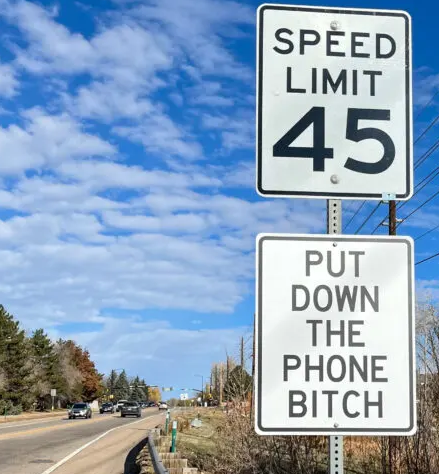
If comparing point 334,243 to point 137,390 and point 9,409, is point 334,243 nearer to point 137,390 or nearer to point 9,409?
point 9,409

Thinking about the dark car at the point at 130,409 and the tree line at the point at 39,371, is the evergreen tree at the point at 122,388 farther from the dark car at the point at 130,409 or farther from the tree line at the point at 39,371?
the dark car at the point at 130,409

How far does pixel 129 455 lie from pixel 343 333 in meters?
19.2

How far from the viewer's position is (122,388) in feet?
566

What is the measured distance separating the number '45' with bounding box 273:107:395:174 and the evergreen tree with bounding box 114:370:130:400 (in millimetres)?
168909

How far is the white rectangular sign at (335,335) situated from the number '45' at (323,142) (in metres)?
0.33

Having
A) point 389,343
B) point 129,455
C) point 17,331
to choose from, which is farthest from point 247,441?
point 17,331

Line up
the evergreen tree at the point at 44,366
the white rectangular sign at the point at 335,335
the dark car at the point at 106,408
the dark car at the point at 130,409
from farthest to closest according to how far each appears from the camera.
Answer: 1. the evergreen tree at the point at 44,366
2. the dark car at the point at 106,408
3. the dark car at the point at 130,409
4. the white rectangular sign at the point at 335,335

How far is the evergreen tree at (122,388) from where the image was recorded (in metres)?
170

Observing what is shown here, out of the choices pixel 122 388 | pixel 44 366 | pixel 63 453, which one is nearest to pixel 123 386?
pixel 122 388

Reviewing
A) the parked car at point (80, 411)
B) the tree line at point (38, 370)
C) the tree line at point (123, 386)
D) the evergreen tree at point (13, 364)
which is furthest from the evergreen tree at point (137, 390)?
the parked car at point (80, 411)

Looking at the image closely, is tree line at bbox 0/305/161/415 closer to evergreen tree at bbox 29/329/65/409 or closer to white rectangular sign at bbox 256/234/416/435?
evergreen tree at bbox 29/329/65/409

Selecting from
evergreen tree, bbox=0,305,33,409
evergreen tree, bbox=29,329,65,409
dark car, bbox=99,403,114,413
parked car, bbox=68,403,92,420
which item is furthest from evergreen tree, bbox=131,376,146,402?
parked car, bbox=68,403,92,420

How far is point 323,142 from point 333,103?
0.58 feet

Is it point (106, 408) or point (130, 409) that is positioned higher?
point (130, 409)
